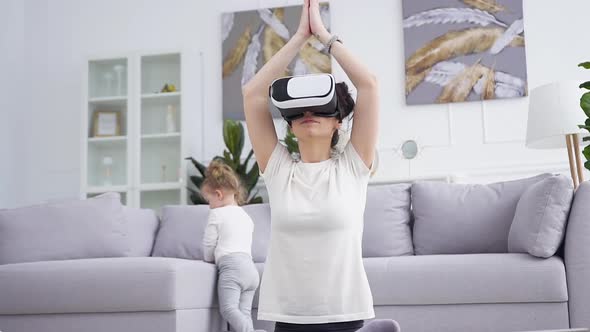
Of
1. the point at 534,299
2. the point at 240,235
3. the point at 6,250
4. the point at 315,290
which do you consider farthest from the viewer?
the point at 6,250

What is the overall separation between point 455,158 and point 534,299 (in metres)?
2.13

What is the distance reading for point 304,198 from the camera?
1.43m

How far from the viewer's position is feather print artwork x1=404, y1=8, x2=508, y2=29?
493 centimetres

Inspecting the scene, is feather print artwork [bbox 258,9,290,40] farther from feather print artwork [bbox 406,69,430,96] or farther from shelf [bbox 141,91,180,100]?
feather print artwork [bbox 406,69,430,96]

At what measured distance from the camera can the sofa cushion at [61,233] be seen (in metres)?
3.64

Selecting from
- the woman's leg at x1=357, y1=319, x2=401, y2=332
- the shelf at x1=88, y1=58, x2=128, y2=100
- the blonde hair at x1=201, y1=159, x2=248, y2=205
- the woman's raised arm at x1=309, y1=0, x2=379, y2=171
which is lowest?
the woman's leg at x1=357, y1=319, x2=401, y2=332

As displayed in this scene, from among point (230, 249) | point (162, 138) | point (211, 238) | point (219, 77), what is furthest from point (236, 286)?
point (219, 77)

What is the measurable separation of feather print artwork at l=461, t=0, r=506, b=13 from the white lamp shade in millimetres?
1199

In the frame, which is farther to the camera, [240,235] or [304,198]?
[240,235]

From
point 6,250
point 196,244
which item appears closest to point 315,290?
point 196,244

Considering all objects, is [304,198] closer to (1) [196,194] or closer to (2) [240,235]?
(2) [240,235]

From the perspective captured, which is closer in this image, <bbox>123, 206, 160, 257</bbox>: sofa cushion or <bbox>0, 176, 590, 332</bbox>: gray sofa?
<bbox>0, 176, 590, 332</bbox>: gray sofa

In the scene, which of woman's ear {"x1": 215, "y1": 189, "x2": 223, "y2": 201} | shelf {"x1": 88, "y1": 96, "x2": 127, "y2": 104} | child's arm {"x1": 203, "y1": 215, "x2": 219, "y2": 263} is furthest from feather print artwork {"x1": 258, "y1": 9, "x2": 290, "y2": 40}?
child's arm {"x1": 203, "y1": 215, "x2": 219, "y2": 263}

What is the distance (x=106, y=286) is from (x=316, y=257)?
1.86 metres
